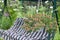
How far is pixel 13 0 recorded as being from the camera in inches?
385

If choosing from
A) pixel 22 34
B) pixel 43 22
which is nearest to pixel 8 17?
pixel 22 34

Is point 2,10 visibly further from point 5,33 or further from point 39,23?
point 39,23

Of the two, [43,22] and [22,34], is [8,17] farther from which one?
[43,22]

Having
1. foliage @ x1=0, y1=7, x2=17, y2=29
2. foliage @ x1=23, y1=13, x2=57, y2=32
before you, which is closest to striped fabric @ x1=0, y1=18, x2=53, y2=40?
foliage @ x1=23, y1=13, x2=57, y2=32

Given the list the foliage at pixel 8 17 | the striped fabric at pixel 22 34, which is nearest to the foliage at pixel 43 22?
the striped fabric at pixel 22 34

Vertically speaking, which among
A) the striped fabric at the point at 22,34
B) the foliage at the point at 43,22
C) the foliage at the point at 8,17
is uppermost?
the foliage at the point at 43,22

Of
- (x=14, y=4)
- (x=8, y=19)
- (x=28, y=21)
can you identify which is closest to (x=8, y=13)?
(x=8, y=19)

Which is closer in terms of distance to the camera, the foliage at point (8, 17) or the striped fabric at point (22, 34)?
the striped fabric at point (22, 34)

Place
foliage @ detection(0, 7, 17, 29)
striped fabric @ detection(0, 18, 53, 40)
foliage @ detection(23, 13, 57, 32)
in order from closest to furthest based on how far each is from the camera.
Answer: foliage @ detection(23, 13, 57, 32) → striped fabric @ detection(0, 18, 53, 40) → foliage @ detection(0, 7, 17, 29)

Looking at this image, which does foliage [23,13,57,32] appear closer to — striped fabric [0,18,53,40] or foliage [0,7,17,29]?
striped fabric [0,18,53,40]

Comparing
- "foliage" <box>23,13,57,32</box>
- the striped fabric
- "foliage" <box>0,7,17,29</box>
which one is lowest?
"foliage" <box>0,7,17,29</box>

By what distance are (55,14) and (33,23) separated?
476 millimetres

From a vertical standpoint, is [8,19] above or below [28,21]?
below

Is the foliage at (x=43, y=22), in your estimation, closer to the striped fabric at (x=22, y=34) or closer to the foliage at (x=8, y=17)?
the striped fabric at (x=22, y=34)
